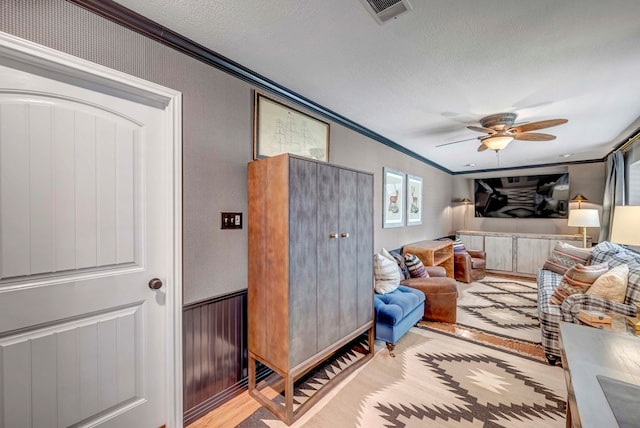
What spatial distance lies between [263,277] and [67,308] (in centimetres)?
Answer: 101

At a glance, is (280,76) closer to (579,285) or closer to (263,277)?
(263,277)

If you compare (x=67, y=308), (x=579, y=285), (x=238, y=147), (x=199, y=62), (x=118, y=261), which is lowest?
(x=579, y=285)

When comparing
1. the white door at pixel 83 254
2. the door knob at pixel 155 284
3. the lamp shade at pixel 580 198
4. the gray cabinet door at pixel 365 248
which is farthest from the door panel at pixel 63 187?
the lamp shade at pixel 580 198

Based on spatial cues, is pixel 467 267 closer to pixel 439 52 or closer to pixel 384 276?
pixel 384 276

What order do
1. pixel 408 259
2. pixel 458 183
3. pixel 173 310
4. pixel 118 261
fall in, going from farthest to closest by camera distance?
pixel 458 183 < pixel 408 259 < pixel 173 310 < pixel 118 261

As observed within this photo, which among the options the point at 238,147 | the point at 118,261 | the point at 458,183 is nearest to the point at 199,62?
the point at 238,147

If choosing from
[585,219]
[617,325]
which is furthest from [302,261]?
[585,219]

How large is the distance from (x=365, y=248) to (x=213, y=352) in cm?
143

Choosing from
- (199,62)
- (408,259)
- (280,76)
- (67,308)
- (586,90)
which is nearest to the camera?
(67,308)

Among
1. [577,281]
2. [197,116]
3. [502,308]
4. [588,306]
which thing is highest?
[197,116]

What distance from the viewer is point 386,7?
4.36ft

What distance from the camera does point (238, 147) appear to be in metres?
1.94

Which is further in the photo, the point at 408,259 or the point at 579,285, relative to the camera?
the point at 408,259

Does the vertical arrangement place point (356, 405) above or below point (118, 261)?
below
